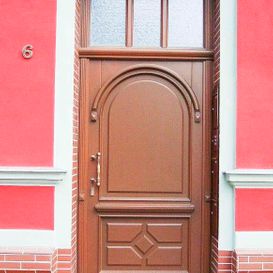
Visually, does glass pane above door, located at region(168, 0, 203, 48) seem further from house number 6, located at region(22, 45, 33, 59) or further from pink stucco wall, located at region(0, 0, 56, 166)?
house number 6, located at region(22, 45, 33, 59)

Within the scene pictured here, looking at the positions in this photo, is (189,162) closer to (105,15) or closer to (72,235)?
(72,235)

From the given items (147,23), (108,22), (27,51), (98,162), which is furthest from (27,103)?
(147,23)

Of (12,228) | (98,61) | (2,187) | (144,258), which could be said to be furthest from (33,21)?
(144,258)

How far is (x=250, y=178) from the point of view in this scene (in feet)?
16.4

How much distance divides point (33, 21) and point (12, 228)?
6.23 feet

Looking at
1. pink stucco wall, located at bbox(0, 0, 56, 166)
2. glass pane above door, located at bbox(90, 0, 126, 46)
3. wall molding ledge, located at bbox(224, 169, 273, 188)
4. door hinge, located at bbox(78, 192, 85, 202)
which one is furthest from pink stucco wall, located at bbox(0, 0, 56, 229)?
wall molding ledge, located at bbox(224, 169, 273, 188)

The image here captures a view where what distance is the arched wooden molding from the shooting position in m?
5.52

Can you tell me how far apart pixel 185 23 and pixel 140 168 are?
1.53 metres

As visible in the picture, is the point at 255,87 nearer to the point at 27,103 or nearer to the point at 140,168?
the point at 140,168

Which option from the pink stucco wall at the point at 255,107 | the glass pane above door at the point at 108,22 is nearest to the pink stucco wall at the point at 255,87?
the pink stucco wall at the point at 255,107

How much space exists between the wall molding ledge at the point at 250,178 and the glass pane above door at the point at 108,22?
1.73m

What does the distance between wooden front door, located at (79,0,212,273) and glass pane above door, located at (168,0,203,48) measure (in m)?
0.13

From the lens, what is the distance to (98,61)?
556 centimetres

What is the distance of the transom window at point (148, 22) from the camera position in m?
5.59
